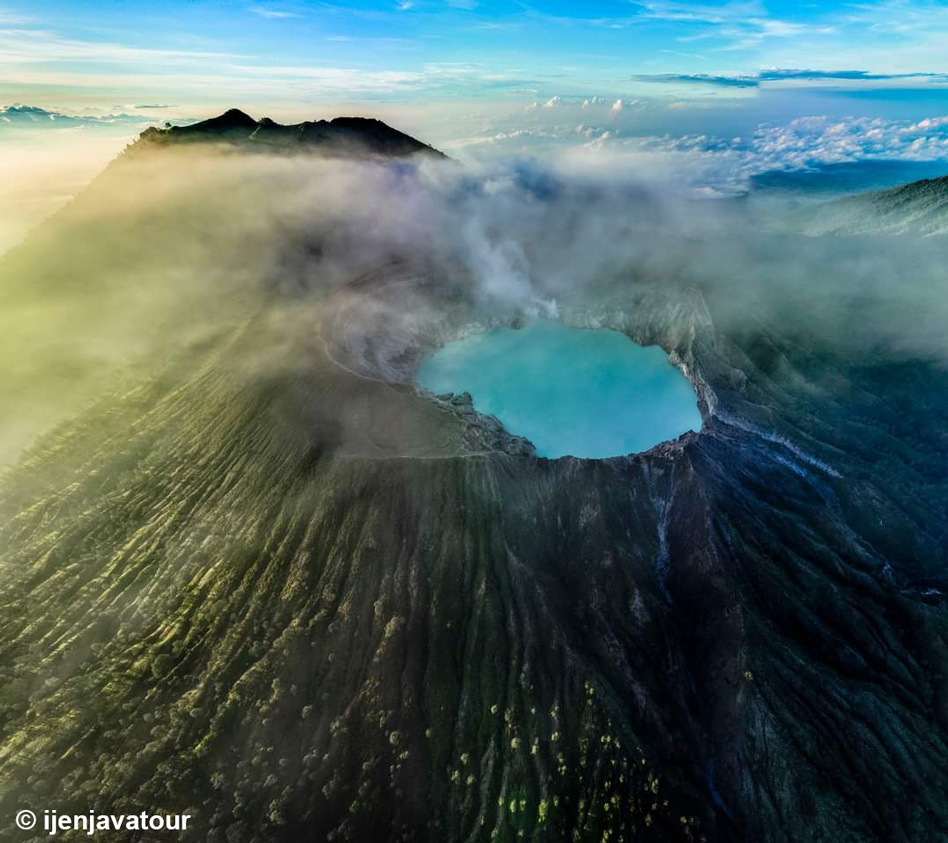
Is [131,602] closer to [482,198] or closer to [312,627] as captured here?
[312,627]

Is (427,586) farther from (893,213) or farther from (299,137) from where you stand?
(893,213)

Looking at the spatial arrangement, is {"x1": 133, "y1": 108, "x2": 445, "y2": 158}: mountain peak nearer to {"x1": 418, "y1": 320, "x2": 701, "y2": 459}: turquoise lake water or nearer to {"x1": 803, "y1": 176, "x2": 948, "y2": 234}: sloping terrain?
{"x1": 418, "y1": 320, "x2": 701, "y2": 459}: turquoise lake water

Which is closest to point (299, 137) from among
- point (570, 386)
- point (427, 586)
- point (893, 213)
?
point (570, 386)

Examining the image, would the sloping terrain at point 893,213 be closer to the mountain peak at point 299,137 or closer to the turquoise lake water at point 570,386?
the turquoise lake water at point 570,386

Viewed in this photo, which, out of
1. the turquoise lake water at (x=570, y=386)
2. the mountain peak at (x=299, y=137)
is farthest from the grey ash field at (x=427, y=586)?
the mountain peak at (x=299, y=137)

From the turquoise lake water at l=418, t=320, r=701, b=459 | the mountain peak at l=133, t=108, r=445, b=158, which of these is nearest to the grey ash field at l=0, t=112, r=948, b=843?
the turquoise lake water at l=418, t=320, r=701, b=459

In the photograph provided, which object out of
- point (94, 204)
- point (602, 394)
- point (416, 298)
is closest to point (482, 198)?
point (416, 298)
